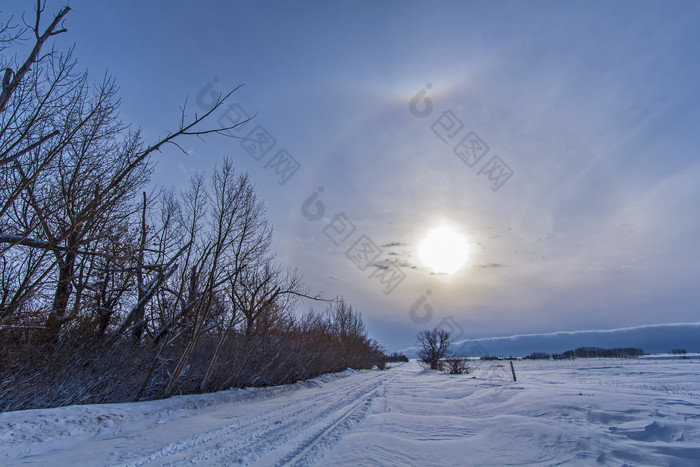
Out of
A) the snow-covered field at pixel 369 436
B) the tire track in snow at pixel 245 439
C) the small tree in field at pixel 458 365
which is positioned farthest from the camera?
the small tree in field at pixel 458 365

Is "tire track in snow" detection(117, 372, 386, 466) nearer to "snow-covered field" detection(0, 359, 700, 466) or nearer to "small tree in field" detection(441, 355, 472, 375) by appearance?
"snow-covered field" detection(0, 359, 700, 466)

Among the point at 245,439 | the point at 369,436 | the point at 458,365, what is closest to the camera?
the point at 245,439

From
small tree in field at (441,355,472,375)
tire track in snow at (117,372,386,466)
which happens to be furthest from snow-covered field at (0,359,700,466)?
small tree in field at (441,355,472,375)

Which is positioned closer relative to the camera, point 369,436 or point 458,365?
point 369,436

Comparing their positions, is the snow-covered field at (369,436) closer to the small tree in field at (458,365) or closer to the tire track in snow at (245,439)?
the tire track in snow at (245,439)

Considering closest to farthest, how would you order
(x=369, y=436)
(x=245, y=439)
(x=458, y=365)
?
(x=245, y=439) → (x=369, y=436) → (x=458, y=365)

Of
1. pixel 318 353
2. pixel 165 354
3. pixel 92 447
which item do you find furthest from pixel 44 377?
pixel 318 353

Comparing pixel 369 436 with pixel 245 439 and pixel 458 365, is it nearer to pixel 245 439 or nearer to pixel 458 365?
pixel 245 439

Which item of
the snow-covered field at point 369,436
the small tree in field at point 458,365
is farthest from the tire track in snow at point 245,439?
the small tree in field at point 458,365

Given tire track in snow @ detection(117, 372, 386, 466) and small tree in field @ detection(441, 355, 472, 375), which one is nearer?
tire track in snow @ detection(117, 372, 386, 466)

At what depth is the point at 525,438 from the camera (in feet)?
15.5

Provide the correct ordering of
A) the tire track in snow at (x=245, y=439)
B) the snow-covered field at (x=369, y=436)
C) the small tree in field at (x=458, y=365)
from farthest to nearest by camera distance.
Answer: the small tree in field at (x=458, y=365) < the tire track in snow at (x=245, y=439) < the snow-covered field at (x=369, y=436)

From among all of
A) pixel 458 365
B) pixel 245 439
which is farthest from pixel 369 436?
pixel 458 365

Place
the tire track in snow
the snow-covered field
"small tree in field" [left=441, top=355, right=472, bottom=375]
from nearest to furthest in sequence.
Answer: the snow-covered field → the tire track in snow → "small tree in field" [left=441, top=355, right=472, bottom=375]
